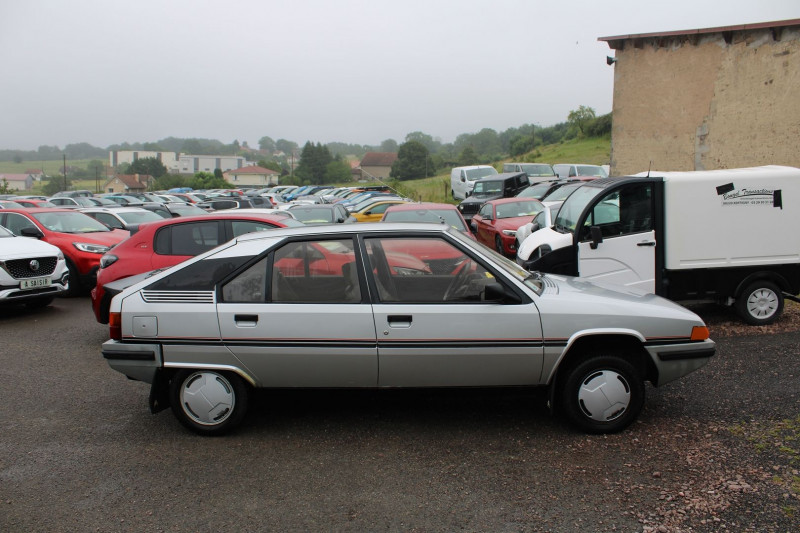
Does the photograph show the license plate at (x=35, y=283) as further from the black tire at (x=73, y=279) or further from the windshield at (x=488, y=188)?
the windshield at (x=488, y=188)

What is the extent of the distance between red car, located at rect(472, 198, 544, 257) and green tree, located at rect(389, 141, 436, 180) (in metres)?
67.1

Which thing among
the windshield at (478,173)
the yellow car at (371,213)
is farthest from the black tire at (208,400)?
the windshield at (478,173)

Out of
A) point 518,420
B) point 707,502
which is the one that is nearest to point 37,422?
point 518,420

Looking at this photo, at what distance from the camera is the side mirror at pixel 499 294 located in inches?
172

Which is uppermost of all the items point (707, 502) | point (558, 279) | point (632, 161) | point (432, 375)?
point (632, 161)

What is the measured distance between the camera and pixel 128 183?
103438mm

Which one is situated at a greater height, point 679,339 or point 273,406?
point 679,339

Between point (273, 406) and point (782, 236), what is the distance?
20.8 feet

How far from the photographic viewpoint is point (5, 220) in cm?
1211

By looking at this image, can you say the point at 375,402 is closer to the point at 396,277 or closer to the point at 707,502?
the point at 396,277

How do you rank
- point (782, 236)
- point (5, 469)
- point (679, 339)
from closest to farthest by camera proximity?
point (5, 469) < point (679, 339) < point (782, 236)

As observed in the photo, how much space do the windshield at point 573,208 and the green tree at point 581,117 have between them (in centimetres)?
5576

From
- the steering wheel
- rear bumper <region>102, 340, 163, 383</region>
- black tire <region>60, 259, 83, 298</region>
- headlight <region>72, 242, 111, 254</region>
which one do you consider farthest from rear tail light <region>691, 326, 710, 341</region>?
black tire <region>60, 259, 83, 298</region>

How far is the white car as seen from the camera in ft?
30.2
